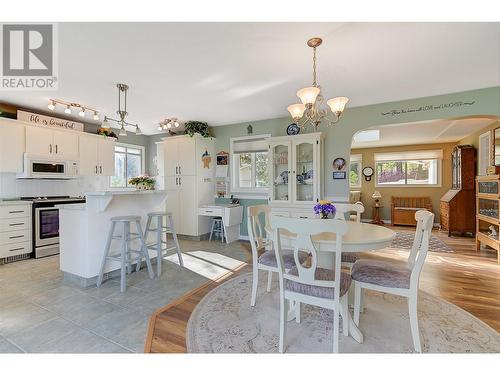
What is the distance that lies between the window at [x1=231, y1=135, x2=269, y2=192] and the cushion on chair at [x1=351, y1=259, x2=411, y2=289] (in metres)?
3.01

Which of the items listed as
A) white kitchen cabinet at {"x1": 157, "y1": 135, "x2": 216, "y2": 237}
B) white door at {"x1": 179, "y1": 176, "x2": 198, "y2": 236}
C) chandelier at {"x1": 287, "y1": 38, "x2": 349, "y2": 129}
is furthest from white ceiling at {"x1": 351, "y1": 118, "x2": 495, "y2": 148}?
white door at {"x1": 179, "y1": 176, "x2": 198, "y2": 236}

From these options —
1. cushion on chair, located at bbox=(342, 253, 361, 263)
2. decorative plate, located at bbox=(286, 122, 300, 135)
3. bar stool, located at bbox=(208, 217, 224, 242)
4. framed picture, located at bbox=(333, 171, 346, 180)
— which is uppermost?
decorative plate, located at bbox=(286, 122, 300, 135)

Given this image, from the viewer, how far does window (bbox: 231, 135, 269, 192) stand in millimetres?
4863

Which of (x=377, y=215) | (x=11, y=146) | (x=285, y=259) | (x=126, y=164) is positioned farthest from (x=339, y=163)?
(x=11, y=146)

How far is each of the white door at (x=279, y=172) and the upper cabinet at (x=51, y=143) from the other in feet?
12.0

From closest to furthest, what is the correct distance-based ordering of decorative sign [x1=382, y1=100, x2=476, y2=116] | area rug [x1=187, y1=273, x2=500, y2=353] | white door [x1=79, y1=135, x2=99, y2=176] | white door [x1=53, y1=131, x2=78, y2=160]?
area rug [x1=187, y1=273, x2=500, y2=353] < decorative sign [x1=382, y1=100, x2=476, y2=116] < white door [x1=53, y1=131, x2=78, y2=160] < white door [x1=79, y1=135, x2=99, y2=176]

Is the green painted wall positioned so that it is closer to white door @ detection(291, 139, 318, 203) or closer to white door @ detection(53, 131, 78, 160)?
white door @ detection(291, 139, 318, 203)

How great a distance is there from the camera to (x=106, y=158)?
491 centimetres

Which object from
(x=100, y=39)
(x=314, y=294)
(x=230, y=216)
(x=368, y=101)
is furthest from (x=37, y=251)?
(x=368, y=101)

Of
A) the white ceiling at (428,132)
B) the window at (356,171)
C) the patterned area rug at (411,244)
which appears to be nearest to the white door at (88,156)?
the white ceiling at (428,132)

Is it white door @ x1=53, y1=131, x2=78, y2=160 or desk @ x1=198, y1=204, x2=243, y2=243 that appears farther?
desk @ x1=198, y1=204, x2=243, y2=243

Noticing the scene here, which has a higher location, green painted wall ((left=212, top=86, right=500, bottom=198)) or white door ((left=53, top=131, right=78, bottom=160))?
green painted wall ((left=212, top=86, right=500, bottom=198))

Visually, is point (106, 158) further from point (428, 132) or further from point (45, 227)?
point (428, 132)

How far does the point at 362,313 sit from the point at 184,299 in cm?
169
